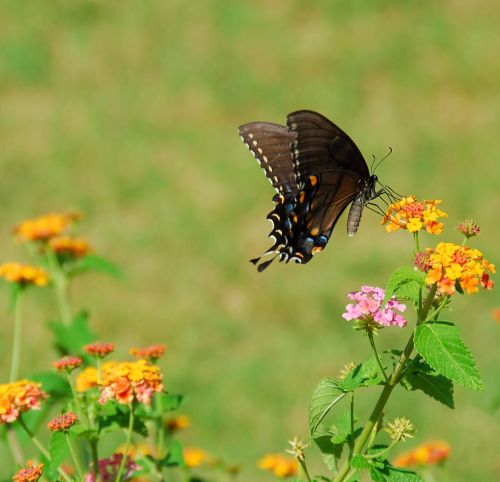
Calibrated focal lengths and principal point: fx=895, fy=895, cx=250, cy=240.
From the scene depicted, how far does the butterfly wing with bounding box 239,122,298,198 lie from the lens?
295cm

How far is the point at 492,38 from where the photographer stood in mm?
9430

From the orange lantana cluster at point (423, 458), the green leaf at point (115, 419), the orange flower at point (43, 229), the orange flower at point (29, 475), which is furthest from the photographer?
the orange flower at point (43, 229)

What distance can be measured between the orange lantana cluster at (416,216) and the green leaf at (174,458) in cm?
80

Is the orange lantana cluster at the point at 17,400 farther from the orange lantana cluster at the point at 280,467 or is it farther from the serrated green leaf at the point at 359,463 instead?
the orange lantana cluster at the point at 280,467

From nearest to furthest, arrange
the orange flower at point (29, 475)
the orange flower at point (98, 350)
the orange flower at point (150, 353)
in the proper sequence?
1. the orange flower at point (29, 475)
2. the orange flower at point (98, 350)
3. the orange flower at point (150, 353)

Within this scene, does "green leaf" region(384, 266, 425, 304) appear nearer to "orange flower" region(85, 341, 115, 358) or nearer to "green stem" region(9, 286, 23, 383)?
"orange flower" region(85, 341, 115, 358)

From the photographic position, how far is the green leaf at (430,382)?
1.78 m

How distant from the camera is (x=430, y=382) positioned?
1794 millimetres

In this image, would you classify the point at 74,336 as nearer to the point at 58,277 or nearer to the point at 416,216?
the point at 58,277

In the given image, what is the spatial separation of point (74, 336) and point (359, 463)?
4.64 ft

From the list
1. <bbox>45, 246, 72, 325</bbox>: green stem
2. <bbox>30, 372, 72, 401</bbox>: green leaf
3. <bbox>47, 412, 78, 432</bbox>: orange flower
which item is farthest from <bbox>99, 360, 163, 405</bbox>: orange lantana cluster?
<bbox>45, 246, 72, 325</bbox>: green stem

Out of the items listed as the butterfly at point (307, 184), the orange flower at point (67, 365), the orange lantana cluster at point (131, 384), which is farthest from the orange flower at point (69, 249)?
the orange lantana cluster at point (131, 384)

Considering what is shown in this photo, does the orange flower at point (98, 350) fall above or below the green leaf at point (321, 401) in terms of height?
above

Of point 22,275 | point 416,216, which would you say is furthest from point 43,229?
point 416,216
